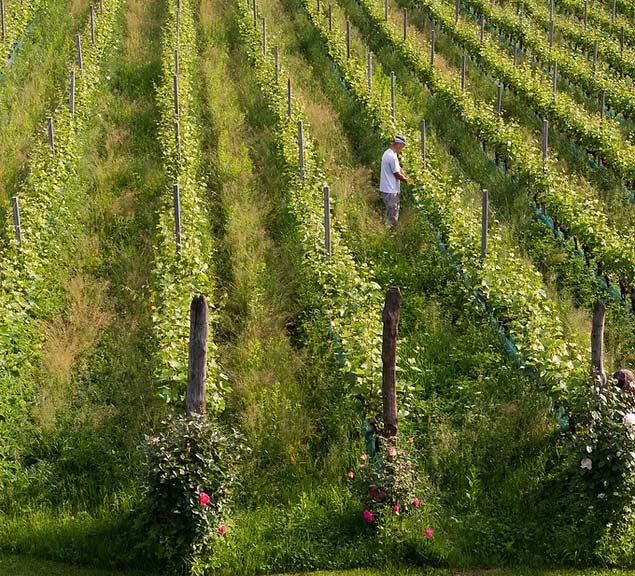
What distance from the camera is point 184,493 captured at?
673 cm

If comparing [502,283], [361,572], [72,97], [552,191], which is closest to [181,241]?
[502,283]

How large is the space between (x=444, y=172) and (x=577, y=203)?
2.70 meters

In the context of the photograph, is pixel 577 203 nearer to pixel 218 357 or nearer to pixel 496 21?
pixel 218 357

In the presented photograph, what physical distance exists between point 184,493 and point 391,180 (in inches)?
294

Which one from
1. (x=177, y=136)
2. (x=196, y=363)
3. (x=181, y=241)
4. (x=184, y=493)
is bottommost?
(x=184, y=493)

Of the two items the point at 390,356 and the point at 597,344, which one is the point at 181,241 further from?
the point at 597,344

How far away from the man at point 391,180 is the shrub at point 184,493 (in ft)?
22.7

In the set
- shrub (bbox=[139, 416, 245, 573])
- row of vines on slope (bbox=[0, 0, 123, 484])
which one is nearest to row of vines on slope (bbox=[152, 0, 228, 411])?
shrub (bbox=[139, 416, 245, 573])

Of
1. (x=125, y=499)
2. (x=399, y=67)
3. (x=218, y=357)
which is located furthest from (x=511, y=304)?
(x=399, y=67)

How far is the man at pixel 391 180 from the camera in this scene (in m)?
13.1

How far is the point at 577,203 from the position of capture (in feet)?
42.7

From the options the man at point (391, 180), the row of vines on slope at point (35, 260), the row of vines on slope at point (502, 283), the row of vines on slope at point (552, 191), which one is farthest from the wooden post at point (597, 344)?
the man at point (391, 180)

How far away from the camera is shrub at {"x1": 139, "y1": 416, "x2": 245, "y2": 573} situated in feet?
22.1

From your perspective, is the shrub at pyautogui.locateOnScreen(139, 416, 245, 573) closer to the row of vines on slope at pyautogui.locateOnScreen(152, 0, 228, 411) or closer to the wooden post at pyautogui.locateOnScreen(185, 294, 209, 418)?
the wooden post at pyautogui.locateOnScreen(185, 294, 209, 418)
